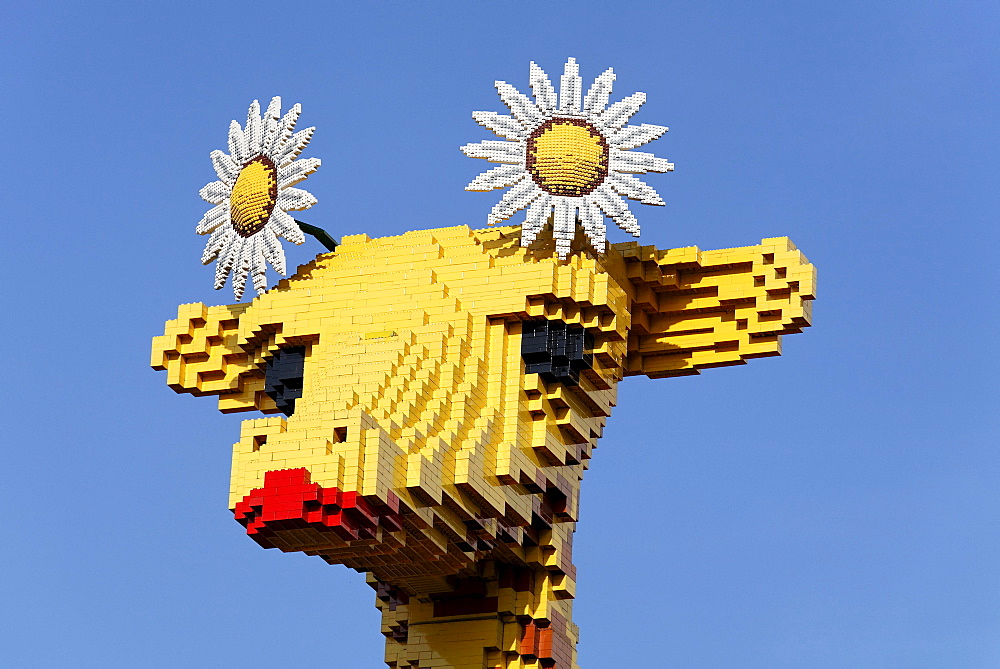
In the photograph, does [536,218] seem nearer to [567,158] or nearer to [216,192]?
[567,158]

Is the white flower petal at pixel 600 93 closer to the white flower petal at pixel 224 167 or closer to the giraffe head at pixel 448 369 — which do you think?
the giraffe head at pixel 448 369

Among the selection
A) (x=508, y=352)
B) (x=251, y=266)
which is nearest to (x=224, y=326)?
(x=251, y=266)

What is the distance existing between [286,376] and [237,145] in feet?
13.2

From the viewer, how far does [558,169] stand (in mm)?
44562

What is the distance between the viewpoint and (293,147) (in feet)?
152

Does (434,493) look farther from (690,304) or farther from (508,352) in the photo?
(690,304)

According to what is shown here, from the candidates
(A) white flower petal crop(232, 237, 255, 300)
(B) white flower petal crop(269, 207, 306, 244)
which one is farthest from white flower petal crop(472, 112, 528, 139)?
(A) white flower petal crop(232, 237, 255, 300)

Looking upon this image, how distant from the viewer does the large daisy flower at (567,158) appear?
4434cm

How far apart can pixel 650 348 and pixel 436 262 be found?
3.66m

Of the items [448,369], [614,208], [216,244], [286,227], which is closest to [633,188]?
[614,208]

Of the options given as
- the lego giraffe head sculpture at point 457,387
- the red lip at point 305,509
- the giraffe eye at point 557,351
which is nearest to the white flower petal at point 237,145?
the lego giraffe head sculpture at point 457,387

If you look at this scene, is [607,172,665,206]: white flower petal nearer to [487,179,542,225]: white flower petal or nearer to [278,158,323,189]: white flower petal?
[487,179,542,225]: white flower petal

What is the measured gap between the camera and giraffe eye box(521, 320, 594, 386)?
4428 cm

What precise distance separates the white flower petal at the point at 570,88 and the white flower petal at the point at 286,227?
172 inches
